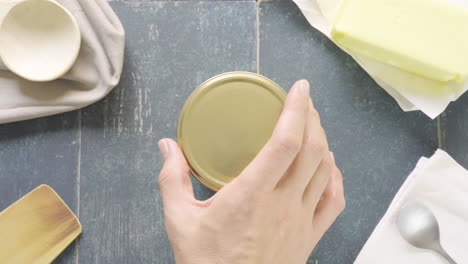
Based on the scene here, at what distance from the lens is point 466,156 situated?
2.27ft

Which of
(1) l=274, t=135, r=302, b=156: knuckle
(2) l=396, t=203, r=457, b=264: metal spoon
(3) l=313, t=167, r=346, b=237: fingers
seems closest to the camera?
(1) l=274, t=135, r=302, b=156: knuckle

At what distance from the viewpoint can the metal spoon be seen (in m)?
0.64

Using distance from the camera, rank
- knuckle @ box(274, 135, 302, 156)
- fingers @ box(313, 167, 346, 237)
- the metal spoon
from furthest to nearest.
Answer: the metal spoon, fingers @ box(313, 167, 346, 237), knuckle @ box(274, 135, 302, 156)

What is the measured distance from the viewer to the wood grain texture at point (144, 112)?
2.21ft

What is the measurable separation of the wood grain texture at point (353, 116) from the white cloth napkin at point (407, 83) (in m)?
0.02

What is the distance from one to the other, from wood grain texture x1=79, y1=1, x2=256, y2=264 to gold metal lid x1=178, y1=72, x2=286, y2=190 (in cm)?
14

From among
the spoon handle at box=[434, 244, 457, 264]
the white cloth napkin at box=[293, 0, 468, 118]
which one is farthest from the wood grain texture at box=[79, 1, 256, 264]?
the spoon handle at box=[434, 244, 457, 264]

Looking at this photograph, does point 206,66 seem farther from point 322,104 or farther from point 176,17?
point 322,104

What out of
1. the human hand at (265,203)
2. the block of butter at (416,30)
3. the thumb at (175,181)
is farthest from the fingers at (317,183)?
the block of butter at (416,30)

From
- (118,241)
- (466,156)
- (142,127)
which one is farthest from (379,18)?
(118,241)

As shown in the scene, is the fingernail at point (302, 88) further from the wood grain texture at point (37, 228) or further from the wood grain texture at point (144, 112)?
the wood grain texture at point (37, 228)

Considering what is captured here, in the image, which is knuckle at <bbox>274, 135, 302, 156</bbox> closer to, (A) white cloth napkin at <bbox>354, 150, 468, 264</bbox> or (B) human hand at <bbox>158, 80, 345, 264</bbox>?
(B) human hand at <bbox>158, 80, 345, 264</bbox>

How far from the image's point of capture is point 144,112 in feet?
2.24

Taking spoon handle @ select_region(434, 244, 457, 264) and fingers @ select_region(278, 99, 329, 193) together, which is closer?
fingers @ select_region(278, 99, 329, 193)
